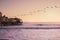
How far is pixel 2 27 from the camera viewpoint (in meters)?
1.48

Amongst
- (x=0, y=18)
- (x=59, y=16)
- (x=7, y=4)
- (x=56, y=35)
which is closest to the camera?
(x=56, y=35)

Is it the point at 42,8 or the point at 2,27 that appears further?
the point at 42,8

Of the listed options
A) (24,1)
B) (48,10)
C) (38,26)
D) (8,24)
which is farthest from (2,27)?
(48,10)

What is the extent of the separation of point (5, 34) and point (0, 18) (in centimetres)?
20

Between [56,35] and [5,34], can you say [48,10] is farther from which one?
[5,34]

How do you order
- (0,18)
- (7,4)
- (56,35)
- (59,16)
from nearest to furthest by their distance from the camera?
(56,35)
(0,18)
(59,16)
(7,4)

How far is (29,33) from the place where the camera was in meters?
1.46

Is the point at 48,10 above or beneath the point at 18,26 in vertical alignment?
above

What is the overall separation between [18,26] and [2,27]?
0.60 ft

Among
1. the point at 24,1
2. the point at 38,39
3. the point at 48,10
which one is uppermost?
the point at 24,1

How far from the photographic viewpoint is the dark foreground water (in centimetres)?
143

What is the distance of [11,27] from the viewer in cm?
147

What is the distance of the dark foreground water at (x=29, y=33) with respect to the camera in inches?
56.3

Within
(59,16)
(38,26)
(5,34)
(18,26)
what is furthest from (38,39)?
(59,16)
